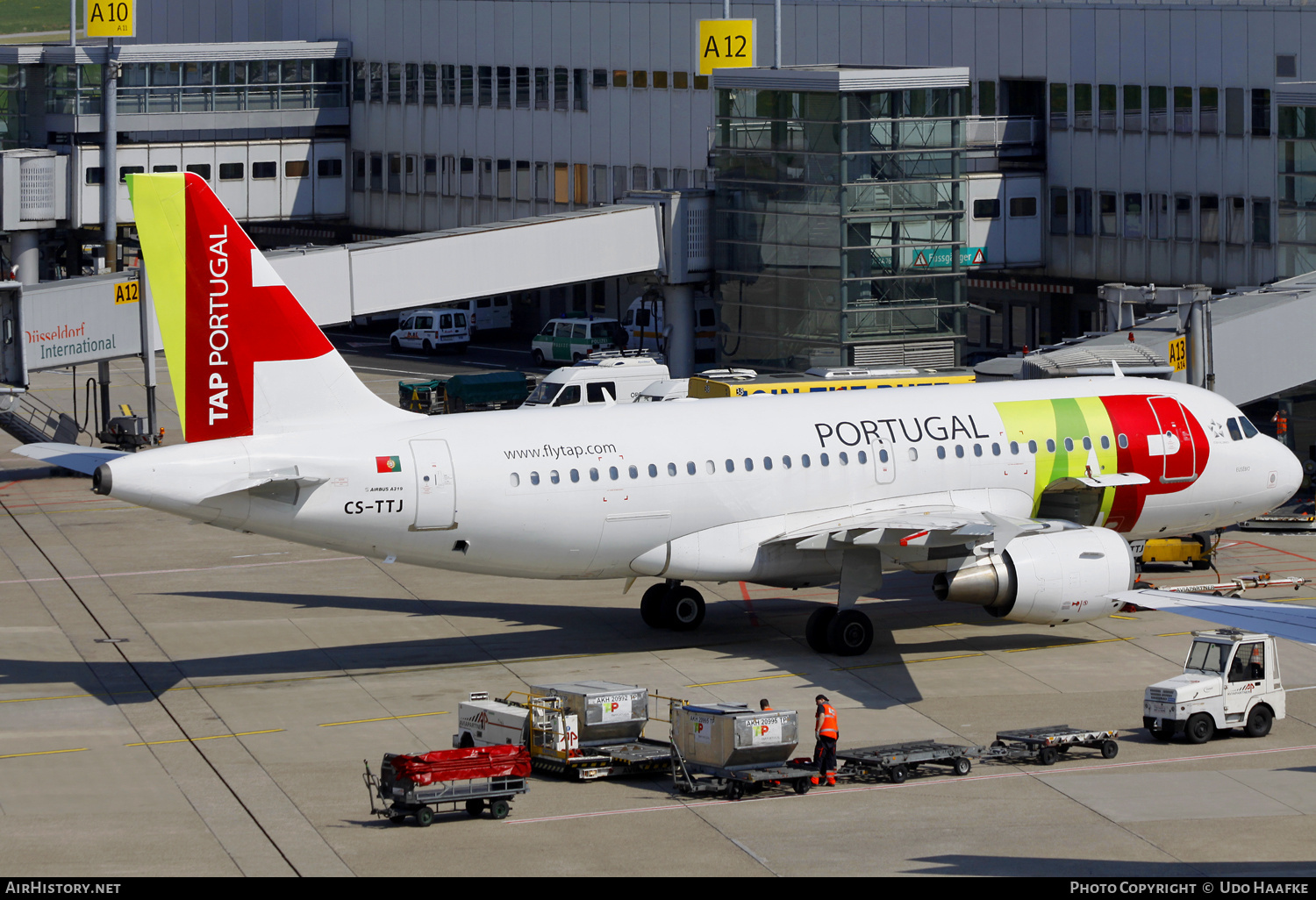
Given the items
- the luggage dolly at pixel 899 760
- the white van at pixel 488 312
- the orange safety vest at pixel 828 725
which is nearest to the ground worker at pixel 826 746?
the orange safety vest at pixel 828 725

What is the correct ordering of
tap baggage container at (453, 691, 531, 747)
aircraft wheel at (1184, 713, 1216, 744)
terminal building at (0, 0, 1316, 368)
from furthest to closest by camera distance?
terminal building at (0, 0, 1316, 368) < aircraft wheel at (1184, 713, 1216, 744) < tap baggage container at (453, 691, 531, 747)

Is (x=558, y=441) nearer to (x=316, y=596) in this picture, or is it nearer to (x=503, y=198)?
(x=316, y=596)

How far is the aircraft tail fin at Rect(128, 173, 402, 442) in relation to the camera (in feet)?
114

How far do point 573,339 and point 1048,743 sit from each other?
59.7 metres

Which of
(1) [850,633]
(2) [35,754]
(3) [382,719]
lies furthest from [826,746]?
(2) [35,754]

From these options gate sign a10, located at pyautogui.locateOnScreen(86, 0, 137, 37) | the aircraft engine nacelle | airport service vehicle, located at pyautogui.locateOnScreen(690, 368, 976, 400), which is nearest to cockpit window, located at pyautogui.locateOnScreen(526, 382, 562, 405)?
airport service vehicle, located at pyautogui.locateOnScreen(690, 368, 976, 400)

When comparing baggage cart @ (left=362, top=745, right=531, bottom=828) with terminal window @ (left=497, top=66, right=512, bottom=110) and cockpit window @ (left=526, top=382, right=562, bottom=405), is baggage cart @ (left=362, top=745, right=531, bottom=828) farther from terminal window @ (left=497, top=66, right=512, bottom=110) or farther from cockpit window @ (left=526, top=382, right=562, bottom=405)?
terminal window @ (left=497, top=66, right=512, bottom=110)

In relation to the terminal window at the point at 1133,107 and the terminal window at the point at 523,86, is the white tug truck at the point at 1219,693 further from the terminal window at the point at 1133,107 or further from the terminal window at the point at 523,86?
the terminal window at the point at 523,86

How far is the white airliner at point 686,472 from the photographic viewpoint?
1384 inches

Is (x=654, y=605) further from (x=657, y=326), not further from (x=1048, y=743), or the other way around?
(x=657, y=326)

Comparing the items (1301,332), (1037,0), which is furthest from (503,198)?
(1301,332)

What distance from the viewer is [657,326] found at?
8869 centimetres

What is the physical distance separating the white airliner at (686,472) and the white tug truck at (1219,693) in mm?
2437

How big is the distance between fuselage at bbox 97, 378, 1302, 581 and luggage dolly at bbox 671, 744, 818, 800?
8382 mm
